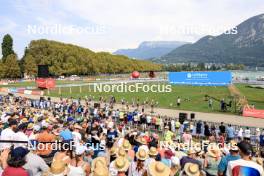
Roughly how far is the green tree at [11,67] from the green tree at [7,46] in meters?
7.50

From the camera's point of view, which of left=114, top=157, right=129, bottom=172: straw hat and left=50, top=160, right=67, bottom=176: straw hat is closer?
left=50, top=160, right=67, bottom=176: straw hat

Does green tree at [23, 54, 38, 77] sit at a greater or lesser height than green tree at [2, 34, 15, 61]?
lesser

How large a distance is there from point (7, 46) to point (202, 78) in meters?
93.2

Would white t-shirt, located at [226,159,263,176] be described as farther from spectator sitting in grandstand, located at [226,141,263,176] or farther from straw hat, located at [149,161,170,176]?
straw hat, located at [149,161,170,176]

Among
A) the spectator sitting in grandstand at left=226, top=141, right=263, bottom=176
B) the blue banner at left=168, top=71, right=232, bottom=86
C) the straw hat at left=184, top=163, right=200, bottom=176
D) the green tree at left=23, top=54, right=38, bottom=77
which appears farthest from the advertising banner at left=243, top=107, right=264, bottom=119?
the green tree at left=23, top=54, right=38, bottom=77

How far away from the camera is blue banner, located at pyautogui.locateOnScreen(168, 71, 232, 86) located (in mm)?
29047

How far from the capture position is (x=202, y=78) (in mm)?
31844

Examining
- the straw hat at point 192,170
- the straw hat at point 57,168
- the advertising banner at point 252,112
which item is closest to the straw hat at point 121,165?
the straw hat at point 57,168

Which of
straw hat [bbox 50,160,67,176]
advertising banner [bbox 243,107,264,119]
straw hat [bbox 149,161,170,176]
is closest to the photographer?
straw hat [bbox 149,161,170,176]

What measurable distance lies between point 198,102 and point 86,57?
8435 cm

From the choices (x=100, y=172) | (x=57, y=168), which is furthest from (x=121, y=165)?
(x=57, y=168)

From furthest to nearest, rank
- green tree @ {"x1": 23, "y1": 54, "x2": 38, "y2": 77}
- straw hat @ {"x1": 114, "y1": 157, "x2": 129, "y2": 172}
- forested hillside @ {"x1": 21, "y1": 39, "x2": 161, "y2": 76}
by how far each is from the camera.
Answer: forested hillside @ {"x1": 21, "y1": 39, "x2": 161, "y2": 76} → green tree @ {"x1": 23, "y1": 54, "x2": 38, "y2": 77} → straw hat @ {"x1": 114, "y1": 157, "x2": 129, "y2": 172}

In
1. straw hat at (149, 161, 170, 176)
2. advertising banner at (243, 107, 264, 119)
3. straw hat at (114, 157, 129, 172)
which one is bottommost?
advertising banner at (243, 107, 264, 119)

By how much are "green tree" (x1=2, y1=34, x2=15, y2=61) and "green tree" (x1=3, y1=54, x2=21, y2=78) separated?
295 inches
